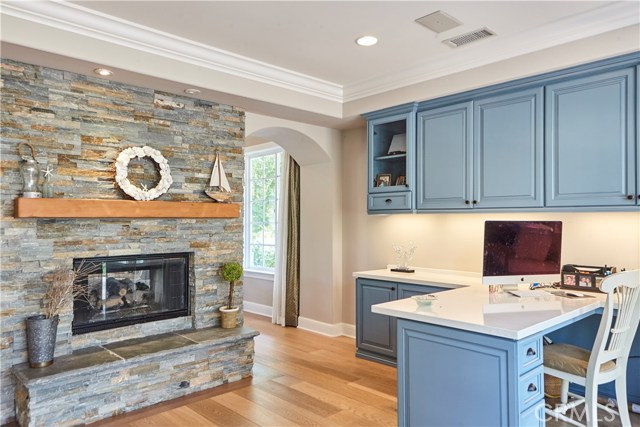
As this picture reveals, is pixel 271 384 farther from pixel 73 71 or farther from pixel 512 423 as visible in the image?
pixel 73 71

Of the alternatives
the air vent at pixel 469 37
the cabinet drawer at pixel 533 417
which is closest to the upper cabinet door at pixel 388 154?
the air vent at pixel 469 37

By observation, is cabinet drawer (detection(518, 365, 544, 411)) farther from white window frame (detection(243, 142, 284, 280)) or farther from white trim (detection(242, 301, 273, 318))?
white trim (detection(242, 301, 273, 318))

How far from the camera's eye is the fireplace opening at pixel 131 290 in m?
3.42

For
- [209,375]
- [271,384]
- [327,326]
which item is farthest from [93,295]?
[327,326]

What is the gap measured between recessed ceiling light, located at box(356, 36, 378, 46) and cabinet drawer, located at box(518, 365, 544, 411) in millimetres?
2487

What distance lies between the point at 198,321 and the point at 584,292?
10.2ft

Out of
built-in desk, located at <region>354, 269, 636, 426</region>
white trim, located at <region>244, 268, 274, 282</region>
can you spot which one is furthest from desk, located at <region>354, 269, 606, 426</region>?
white trim, located at <region>244, 268, 274, 282</region>

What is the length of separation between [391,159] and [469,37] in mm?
1467

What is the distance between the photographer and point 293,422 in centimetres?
302

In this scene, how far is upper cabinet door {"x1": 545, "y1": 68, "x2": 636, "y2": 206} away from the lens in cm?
301

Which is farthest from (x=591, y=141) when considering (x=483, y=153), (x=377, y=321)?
(x=377, y=321)

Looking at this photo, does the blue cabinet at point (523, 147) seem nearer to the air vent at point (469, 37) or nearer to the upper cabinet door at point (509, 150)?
the upper cabinet door at point (509, 150)

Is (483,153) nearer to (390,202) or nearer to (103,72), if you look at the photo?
(390,202)

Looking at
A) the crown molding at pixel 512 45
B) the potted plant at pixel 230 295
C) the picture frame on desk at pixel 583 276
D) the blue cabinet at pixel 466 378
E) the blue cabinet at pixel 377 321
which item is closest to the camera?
the blue cabinet at pixel 466 378
